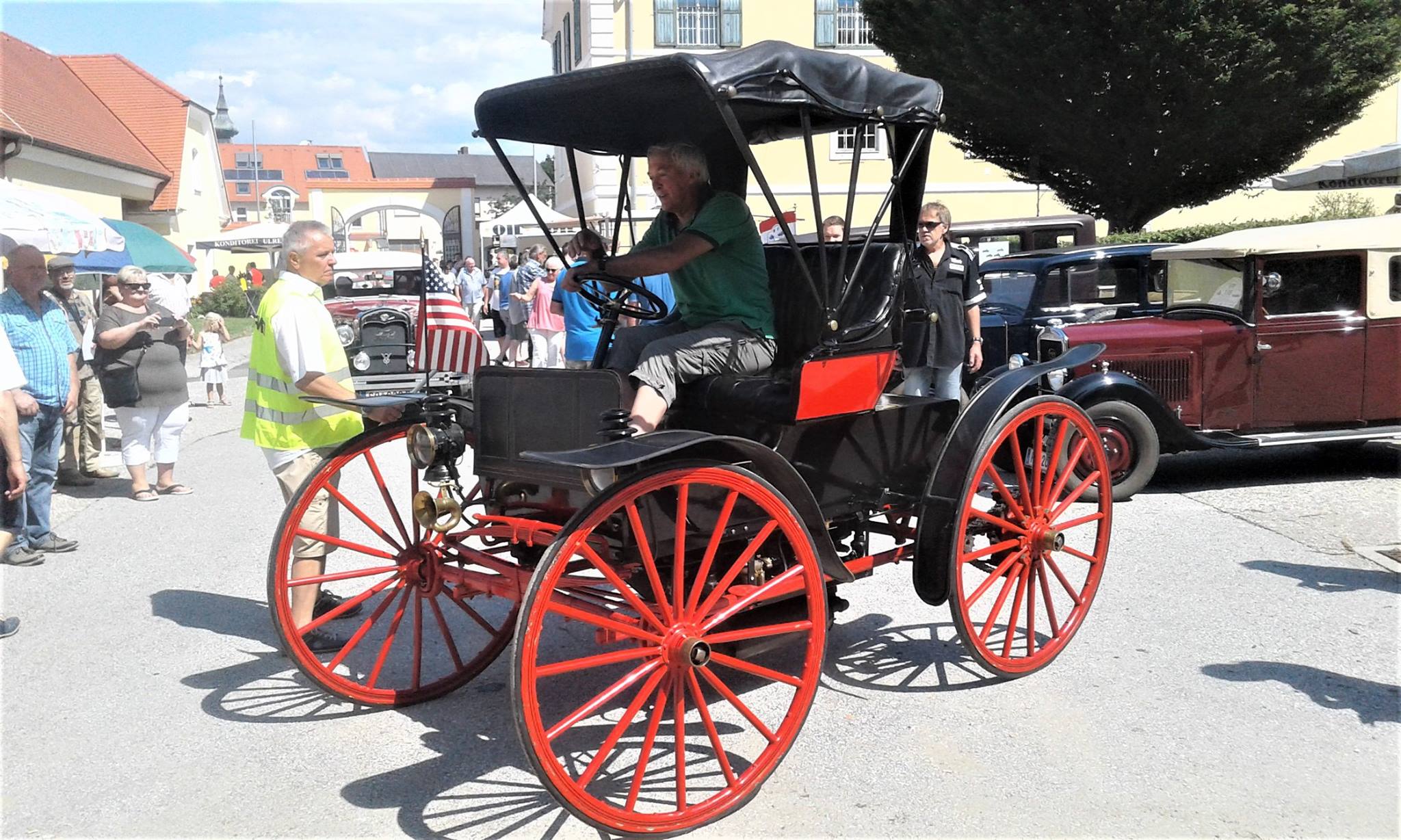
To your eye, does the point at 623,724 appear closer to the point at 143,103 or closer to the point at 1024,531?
the point at 1024,531

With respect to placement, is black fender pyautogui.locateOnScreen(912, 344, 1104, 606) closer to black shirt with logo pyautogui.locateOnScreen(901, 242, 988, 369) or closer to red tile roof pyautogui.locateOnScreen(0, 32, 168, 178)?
black shirt with logo pyautogui.locateOnScreen(901, 242, 988, 369)

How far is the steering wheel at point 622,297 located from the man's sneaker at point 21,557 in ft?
14.1

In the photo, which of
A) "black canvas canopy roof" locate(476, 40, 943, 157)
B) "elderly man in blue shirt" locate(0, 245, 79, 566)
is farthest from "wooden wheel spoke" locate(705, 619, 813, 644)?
"elderly man in blue shirt" locate(0, 245, 79, 566)

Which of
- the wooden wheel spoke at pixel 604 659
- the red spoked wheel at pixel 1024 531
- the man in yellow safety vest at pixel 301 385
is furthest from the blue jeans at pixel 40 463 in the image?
the red spoked wheel at pixel 1024 531

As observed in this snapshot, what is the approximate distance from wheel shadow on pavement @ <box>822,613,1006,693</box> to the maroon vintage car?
11.5 feet

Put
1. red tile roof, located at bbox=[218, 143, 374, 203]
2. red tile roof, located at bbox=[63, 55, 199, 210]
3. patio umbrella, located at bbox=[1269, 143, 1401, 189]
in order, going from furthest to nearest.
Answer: red tile roof, located at bbox=[218, 143, 374, 203]
red tile roof, located at bbox=[63, 55, 199, 210]
patio umbrella, located at bbox=[1269, 143, 1401, 189]

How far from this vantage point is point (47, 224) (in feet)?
30.3

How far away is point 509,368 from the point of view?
4.20 metres

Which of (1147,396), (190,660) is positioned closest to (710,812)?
(190,660)

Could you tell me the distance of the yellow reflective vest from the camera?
509 centimetres

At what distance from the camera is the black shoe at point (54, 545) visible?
7488 millimetres

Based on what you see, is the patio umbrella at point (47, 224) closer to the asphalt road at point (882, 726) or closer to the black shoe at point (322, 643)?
the asphalt road at point (882, 726)

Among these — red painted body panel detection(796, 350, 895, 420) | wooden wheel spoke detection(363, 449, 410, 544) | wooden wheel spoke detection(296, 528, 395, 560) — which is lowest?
wooden wheel spoke detection(296, 528, 395, 560)

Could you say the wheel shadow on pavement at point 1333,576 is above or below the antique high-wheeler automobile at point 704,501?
below
